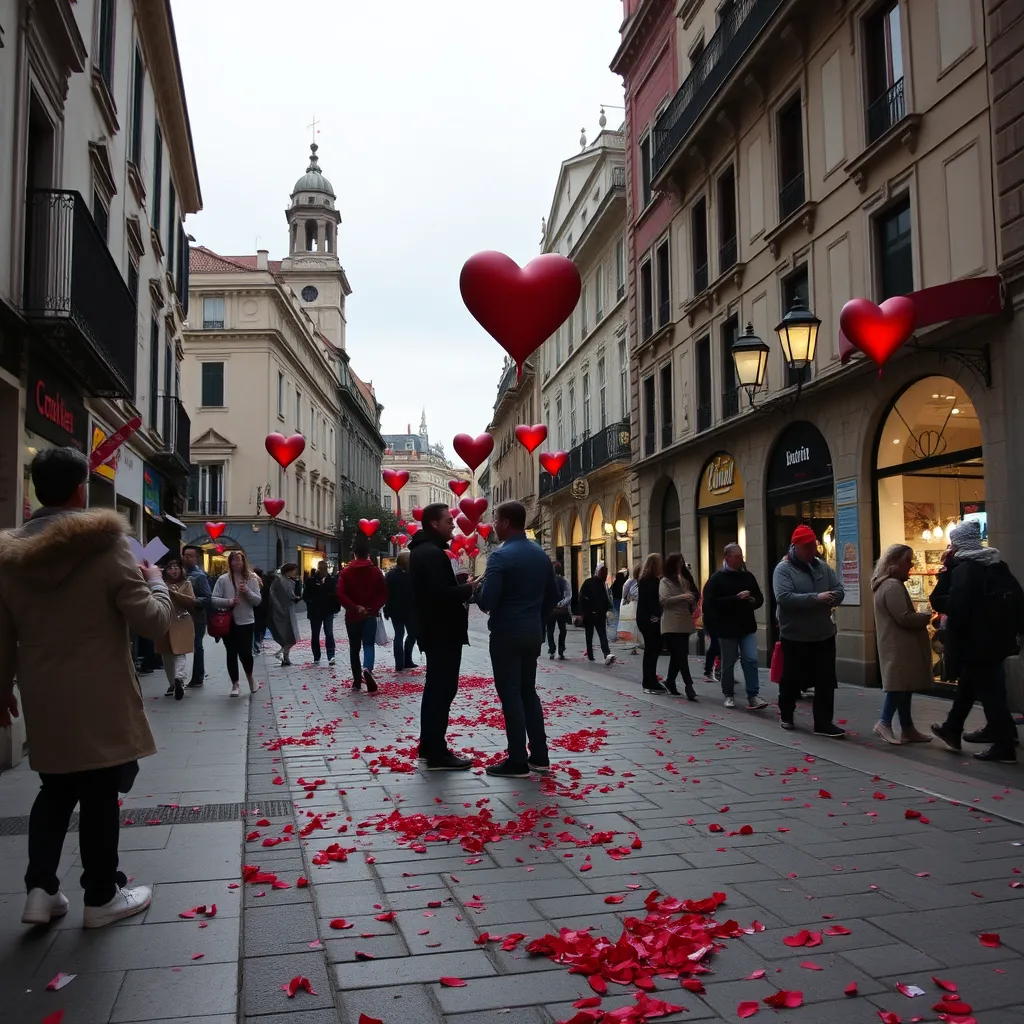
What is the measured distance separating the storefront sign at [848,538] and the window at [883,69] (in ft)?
15.4

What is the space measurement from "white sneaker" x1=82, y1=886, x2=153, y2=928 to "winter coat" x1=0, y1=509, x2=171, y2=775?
59 cm

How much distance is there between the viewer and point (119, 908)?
3.99m

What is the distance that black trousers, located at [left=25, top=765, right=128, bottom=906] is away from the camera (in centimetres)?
390

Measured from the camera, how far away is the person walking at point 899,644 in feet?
26.1

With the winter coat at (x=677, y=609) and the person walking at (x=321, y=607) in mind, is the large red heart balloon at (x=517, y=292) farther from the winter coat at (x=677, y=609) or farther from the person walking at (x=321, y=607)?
the person walking at (x=321, y=607)

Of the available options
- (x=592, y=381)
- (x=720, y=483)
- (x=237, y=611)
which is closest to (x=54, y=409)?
(x=237, y=611)

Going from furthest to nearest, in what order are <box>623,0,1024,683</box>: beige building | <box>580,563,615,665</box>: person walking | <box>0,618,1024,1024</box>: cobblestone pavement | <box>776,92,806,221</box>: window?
<box>580,563,615,665</box>: person walking → <box>776,92,806,221</box>: window → <box>623,0,1024,683</box>: beige building → <box>0,618,1024,1024</box>: cobblestone pavement

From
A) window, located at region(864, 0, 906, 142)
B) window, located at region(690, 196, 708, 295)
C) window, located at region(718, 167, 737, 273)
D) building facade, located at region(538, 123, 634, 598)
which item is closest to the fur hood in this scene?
window, located at region(864, 0, 906, 142)

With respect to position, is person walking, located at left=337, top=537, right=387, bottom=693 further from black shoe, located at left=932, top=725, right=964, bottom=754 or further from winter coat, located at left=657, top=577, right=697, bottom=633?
black shoe, located at left=932, top=725, right=964, bottom=754

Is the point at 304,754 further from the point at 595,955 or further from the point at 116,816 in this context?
the point at 595,955

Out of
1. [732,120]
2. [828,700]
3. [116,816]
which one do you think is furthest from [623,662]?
[116,816]

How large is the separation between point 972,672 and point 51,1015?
21.6 ft

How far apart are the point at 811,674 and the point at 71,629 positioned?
22.4 ft

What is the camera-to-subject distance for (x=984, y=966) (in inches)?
137
